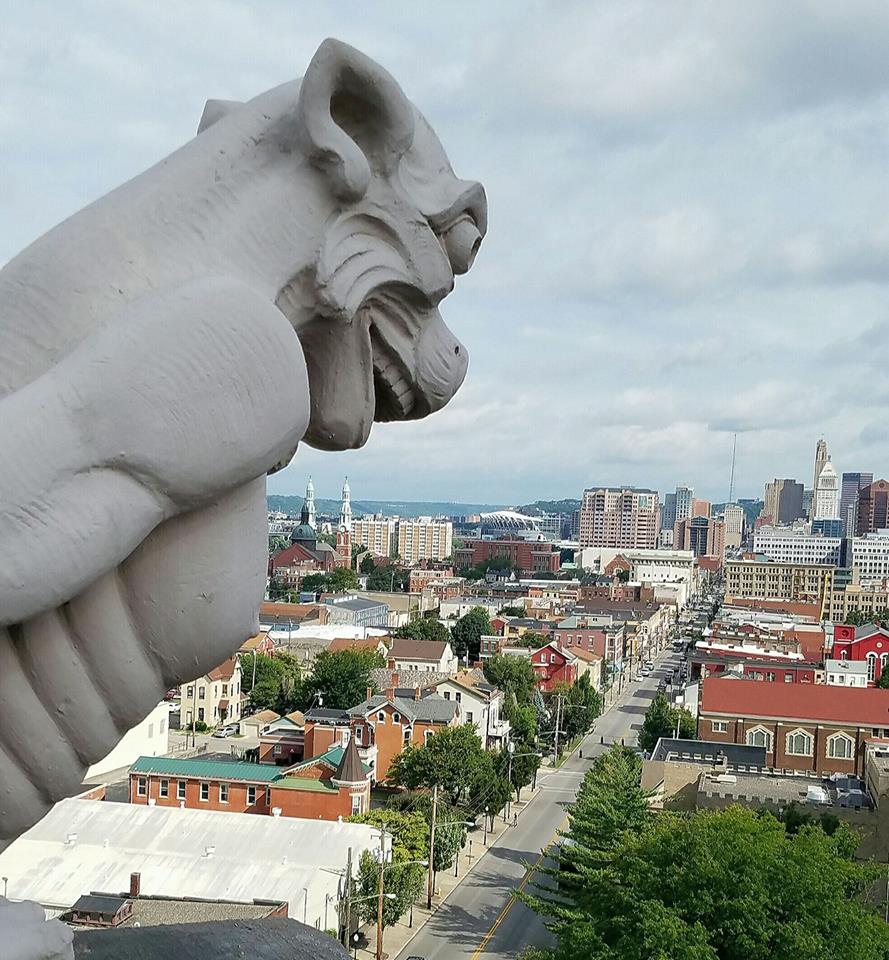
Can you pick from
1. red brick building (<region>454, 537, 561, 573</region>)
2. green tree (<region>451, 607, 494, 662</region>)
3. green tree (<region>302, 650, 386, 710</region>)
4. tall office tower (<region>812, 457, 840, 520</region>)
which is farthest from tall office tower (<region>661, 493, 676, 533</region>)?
green tree (<region>302, 650, 386, 710</region>)

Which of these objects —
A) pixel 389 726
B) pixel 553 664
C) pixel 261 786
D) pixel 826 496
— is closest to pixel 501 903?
pixel 261 786

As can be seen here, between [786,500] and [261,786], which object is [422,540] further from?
[261,786]

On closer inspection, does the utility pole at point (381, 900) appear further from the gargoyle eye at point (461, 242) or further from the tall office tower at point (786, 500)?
the tall office tower at point (786, 500)

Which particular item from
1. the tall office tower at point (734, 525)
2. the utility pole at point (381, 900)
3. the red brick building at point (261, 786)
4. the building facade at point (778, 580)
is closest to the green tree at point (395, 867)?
the utility pole at point (381, 900)

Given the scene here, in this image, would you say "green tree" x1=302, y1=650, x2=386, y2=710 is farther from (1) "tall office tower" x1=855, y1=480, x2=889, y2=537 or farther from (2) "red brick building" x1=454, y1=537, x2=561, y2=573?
(1) "tall office tower" x1=855, y1=480, x2=889, y2=537

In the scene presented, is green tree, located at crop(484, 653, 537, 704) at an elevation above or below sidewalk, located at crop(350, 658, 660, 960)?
above

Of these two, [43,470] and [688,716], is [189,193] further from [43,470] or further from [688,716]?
[688,716]

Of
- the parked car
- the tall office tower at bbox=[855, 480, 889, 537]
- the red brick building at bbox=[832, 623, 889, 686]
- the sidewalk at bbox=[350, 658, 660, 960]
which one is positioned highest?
the tall office tower at bbox=[855, 480, 889, 537]
